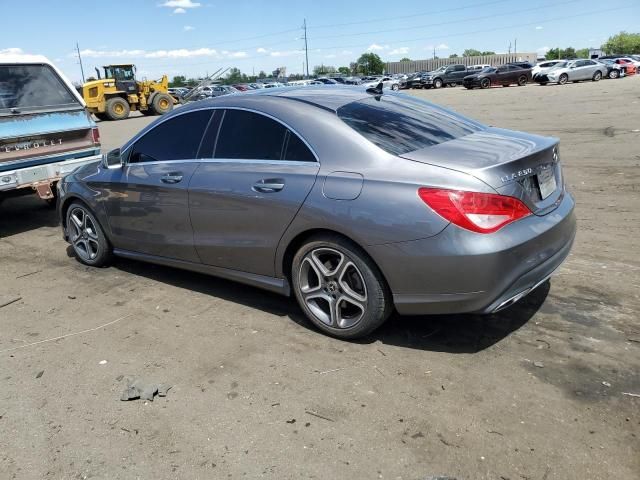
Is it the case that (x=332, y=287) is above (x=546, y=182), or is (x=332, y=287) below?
below

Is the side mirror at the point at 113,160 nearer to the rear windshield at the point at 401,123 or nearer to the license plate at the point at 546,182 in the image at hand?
the rear windshield at the point at 401,123

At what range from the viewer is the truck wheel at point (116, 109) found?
29.9m

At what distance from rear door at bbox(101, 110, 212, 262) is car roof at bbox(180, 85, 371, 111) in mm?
212

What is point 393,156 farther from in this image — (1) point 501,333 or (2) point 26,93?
(2) point 26,93

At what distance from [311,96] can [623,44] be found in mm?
160375

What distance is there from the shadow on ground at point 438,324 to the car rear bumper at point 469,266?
15.1 inches

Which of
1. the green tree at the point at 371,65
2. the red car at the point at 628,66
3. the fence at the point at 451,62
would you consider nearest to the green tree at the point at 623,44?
the fence at the point at 451,62

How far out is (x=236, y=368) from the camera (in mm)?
3473

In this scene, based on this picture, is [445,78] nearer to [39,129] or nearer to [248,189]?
[39,129]

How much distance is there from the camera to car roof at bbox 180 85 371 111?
3.95m

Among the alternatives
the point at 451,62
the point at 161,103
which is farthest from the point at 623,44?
the point at 161,103

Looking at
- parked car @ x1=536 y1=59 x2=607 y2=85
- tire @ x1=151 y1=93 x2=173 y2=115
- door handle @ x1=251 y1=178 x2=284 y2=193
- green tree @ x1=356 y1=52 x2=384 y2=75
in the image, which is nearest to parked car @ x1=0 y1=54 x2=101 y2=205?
door handle @ x1=251 y1=178 x2=284 y2=193

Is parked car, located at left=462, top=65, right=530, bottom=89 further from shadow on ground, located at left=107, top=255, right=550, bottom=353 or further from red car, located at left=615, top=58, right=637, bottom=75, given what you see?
shadow on ground, located at left=107, top=255, right=550, bottom=353

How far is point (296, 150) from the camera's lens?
3752 mm
